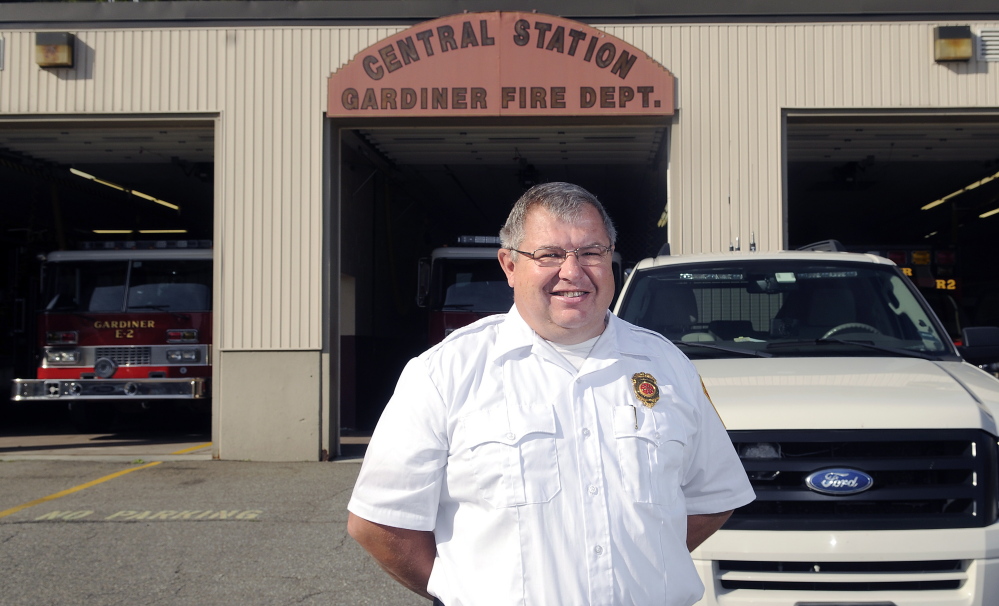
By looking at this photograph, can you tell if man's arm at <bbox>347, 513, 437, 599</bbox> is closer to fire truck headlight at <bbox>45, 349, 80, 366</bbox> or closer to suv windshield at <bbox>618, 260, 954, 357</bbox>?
suv windshield at <bbox>618, 260, 954, 357</bbox>

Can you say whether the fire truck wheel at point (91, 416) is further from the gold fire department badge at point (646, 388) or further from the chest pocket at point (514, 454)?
the gold fire department badge at point (646, 388)

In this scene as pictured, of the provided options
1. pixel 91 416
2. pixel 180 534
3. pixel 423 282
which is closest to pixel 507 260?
pixel 180 534

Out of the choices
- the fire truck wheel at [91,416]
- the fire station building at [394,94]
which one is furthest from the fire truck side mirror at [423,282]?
the fire truck wheel at [91,416]

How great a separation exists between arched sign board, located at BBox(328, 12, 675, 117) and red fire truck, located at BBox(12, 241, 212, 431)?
395 centimetres

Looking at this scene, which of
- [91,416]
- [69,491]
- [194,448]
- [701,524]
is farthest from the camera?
[91,416]

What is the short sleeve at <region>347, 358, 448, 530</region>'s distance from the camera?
2.04 m

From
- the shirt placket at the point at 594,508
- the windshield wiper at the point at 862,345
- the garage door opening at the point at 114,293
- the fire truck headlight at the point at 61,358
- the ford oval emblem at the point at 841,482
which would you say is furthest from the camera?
the fire truck headlight at the point at 61,358

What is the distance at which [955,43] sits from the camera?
977 centimetres

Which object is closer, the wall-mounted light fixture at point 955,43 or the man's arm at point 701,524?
the man's arm at point 701,524

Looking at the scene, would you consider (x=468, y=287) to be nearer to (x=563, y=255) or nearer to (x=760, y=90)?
(x=760, y=90)

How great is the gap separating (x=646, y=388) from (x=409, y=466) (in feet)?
1.92

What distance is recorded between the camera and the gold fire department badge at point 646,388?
211 cm

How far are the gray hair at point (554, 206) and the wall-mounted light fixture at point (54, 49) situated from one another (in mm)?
9562

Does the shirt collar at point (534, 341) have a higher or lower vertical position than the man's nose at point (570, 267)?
lower
